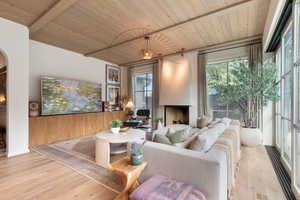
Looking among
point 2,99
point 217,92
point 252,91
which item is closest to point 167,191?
point 252,91

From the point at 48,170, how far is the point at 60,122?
2087 millimetres

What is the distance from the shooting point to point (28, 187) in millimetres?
1984

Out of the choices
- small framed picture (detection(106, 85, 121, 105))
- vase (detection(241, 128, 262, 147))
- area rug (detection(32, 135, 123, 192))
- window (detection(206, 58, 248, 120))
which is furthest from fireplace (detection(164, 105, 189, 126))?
area rug (detection(32, 135, 123, 192))

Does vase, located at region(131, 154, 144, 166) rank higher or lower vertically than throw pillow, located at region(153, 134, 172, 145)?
lower

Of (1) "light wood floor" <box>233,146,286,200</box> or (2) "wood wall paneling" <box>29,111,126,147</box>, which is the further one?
(2) "wood wall paneling" <box>29,111,126,147</box>

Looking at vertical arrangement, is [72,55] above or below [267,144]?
above

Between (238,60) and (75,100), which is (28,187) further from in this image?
(238,60)

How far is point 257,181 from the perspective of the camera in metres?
2.17

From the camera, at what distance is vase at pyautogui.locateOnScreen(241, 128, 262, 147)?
3.50 meters

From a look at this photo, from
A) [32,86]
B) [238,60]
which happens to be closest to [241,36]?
[238,60]

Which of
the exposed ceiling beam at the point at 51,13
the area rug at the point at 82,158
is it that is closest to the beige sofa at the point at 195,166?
the area rug at the point at 82,158

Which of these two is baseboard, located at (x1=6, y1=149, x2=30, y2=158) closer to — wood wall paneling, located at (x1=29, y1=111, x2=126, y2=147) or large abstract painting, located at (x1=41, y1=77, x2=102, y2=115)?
wood wall paneling, located at (x1=29, y1=111, x2=126, y2=147)

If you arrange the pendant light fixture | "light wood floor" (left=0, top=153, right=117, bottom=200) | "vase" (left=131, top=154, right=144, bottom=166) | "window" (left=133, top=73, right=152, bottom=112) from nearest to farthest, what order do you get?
"vase" (left=131, top=154, right=144, bottom=166) < "light wood floor" (left=0, top=153, right=117, bottom=200) < the pendant light fixture < "window" (left=133, top=73, right=152, bottom=112)

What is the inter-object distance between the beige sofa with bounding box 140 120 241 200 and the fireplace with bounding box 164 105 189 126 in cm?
377
